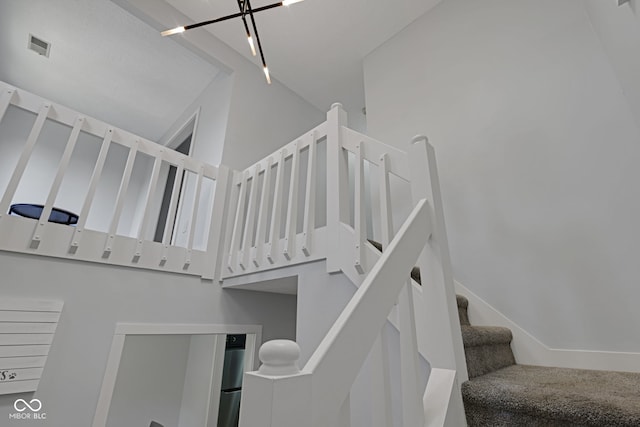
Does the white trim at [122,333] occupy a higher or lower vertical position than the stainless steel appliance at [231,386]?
higher

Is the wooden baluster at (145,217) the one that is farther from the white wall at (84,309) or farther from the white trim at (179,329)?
the white trim at (179,329)

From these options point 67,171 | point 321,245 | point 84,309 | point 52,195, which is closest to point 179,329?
point 84,309

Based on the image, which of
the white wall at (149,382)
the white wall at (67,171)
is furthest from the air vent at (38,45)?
the white wall at (149,382)

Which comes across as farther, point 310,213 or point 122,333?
point 122,333

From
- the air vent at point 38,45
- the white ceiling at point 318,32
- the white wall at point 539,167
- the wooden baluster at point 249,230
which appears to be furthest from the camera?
the air vent at point 38,45

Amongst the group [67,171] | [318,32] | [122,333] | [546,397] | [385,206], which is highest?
[318,32]

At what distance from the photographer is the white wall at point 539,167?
1.61 metres

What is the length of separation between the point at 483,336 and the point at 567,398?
50 cm

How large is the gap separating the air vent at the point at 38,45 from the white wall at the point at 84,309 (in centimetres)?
332

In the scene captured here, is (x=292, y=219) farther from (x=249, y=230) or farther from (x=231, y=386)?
(x=231, y=386)

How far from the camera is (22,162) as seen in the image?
5.91 ft

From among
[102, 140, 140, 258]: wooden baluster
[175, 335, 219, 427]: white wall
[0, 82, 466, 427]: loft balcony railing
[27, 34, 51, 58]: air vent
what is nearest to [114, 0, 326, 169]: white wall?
[0, 82, 466, 427]: loft balcony railing

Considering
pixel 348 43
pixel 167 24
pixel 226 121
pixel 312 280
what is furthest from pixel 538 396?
pixel 167 24

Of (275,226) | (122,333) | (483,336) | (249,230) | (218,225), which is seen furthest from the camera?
(218,225)
